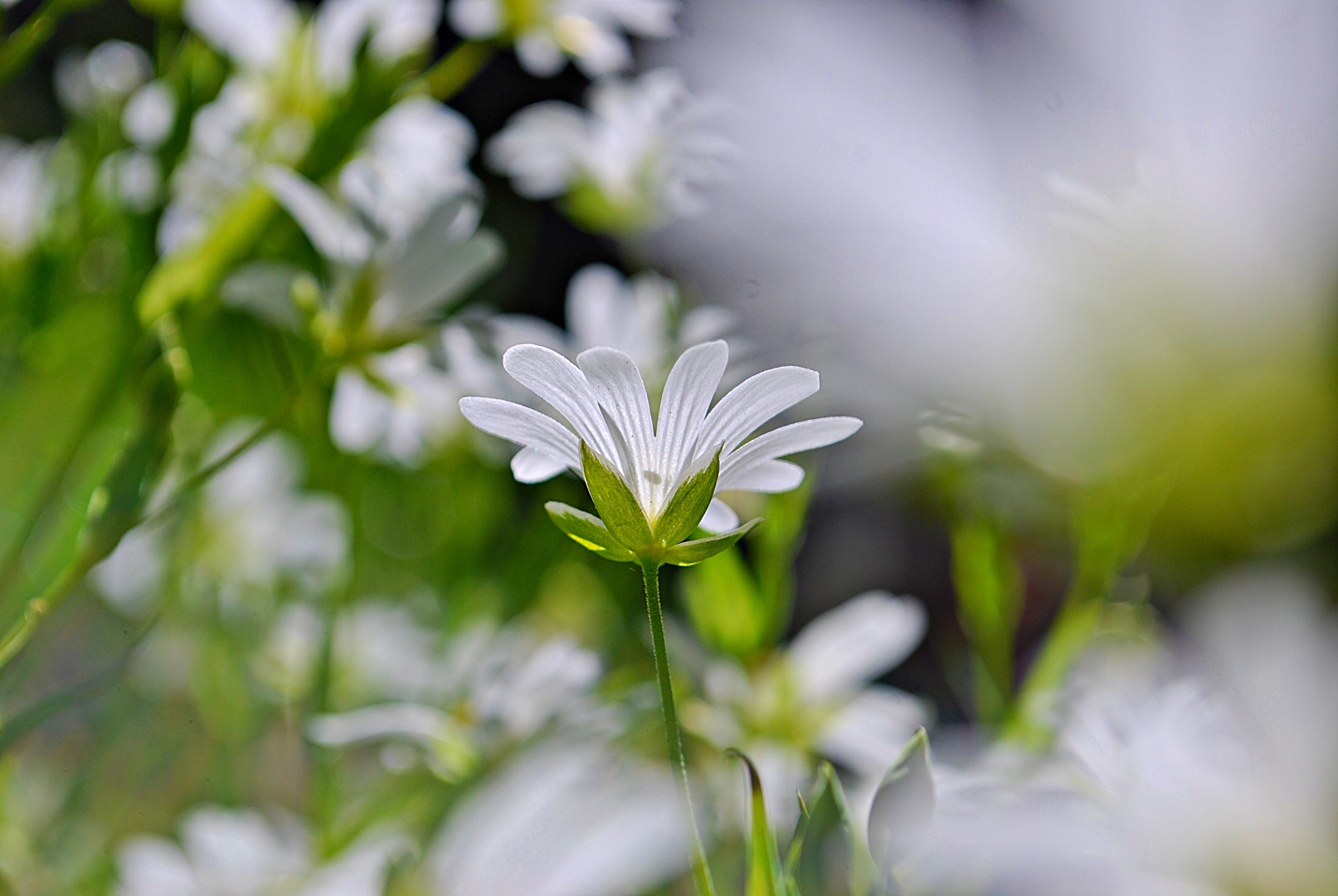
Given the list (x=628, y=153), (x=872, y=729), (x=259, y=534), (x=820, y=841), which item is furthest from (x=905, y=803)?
(x=259, y=534)

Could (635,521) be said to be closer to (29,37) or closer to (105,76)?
(29,37)

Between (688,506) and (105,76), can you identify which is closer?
(688,506)

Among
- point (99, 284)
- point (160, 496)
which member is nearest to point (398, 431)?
point (160, 496)

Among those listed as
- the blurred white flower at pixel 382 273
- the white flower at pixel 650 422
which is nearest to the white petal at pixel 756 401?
the white flower at pixel 650 422

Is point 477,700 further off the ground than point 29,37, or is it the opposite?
point 29,37

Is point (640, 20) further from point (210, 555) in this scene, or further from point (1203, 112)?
point (210, 555)

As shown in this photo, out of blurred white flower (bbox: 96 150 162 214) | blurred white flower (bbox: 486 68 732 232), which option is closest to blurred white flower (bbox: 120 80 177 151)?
blurred white flower (bbox: 96 150 162 214)
